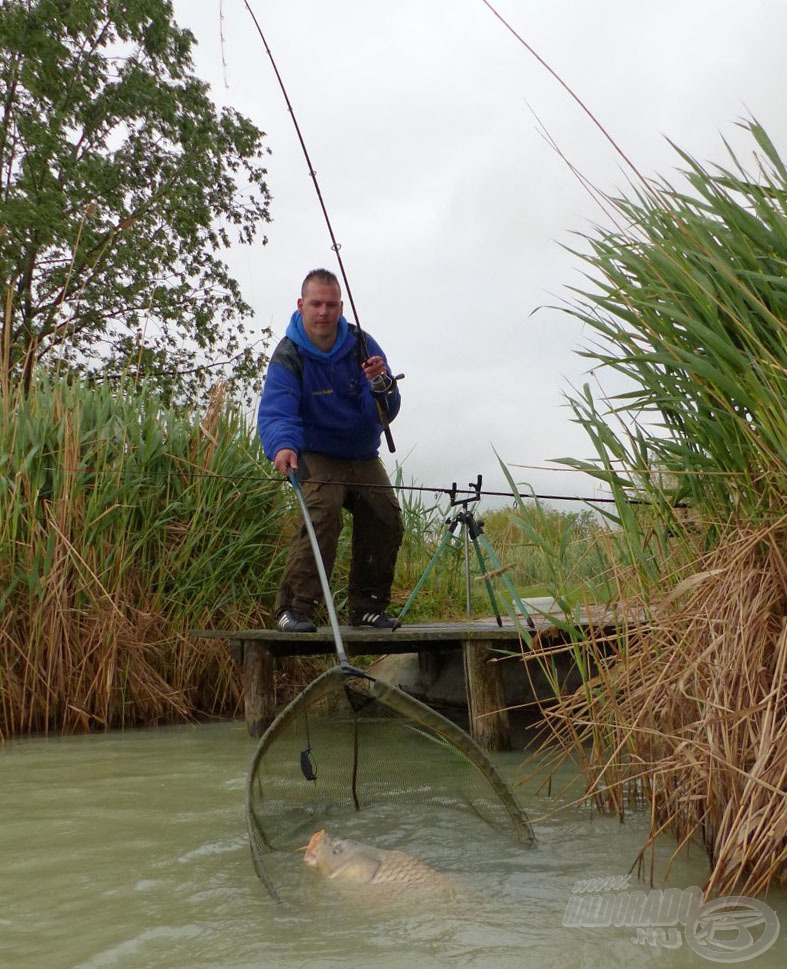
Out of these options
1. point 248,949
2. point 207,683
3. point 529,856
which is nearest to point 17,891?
point 248,949

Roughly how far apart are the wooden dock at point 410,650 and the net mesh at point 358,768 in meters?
1.67

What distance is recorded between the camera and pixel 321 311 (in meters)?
5.77

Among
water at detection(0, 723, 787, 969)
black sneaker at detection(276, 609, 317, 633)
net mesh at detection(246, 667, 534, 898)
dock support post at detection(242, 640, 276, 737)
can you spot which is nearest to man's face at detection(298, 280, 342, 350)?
black sneaker at detection(276, 609, 317, 633)

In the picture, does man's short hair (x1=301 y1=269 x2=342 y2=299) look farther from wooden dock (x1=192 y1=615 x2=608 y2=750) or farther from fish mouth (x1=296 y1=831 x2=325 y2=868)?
fish mouth (x1=296 y1=831 x2=325 y2=868)

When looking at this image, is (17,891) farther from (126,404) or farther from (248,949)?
(126,404)

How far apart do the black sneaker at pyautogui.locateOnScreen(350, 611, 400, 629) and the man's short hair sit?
191cm

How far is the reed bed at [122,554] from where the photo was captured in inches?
237

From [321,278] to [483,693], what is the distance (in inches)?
97.8

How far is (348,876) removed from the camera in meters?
2.94

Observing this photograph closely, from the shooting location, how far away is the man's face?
5781mm

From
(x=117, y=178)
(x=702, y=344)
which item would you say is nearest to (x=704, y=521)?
(x=702, y=344)

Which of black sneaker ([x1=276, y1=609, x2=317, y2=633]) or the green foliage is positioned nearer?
the green foliage

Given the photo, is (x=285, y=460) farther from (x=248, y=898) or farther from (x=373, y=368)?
(x=248, y=898)

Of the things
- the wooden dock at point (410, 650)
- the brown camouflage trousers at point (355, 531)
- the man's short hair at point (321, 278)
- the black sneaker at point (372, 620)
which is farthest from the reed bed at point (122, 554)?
the man's short hair at point (321, 278)
